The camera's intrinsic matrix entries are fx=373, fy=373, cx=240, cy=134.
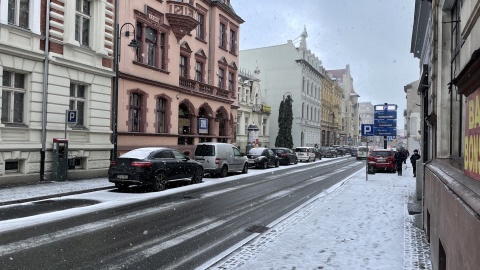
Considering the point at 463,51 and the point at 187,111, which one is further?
the point at 187,111

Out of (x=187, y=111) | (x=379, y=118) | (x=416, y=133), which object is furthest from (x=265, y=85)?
(x=379, y=118)

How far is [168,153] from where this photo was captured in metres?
15.5

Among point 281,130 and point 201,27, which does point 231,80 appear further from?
point 281,130

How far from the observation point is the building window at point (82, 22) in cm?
1755

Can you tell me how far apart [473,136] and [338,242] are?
4808 millimetres

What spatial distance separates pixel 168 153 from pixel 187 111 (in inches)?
490

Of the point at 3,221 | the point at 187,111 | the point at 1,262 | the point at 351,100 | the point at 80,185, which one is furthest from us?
the point at 351,100

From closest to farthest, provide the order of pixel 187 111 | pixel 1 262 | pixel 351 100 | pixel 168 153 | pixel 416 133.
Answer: pixel 1 262, pixel 168 153, pixel 187 111, pixel 416 133, pixel 351 100

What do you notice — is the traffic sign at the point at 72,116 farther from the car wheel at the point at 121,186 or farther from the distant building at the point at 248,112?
the distant building at the point at 248,112

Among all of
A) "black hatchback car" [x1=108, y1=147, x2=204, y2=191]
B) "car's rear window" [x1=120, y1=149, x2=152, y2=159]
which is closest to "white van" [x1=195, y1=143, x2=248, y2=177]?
"black hatchback car" [x1=108, y1=147, x2=204, y2=191]

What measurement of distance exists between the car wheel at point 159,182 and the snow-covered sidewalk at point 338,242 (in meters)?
5.79

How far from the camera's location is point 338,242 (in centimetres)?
704

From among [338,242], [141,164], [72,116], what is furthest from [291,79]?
[338,242]

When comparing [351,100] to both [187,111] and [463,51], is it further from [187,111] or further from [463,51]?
[463,51]
